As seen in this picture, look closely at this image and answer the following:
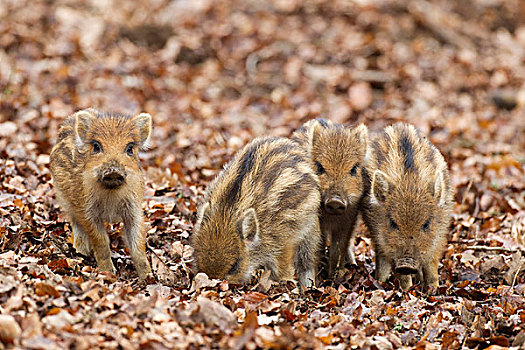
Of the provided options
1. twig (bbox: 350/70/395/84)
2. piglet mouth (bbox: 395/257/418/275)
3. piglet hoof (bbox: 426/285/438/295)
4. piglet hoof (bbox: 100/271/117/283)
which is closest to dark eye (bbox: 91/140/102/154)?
piglet hoof (bbox: 100/271/117/283)

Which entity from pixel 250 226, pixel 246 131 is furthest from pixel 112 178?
pixel 246 131

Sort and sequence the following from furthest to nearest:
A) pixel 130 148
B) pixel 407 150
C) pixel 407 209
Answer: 1. pixel 407 150
2. pixel 407 209
3. pixel 130 148

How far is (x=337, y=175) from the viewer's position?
6578 mm

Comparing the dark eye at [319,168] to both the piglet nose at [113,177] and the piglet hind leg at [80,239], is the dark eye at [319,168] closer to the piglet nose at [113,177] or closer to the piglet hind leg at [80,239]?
the piglet nose at [113,177]

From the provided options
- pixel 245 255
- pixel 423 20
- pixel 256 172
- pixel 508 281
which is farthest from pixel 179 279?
pixel 423 20

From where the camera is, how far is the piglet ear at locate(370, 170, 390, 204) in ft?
21.5

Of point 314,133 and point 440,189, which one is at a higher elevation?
point 314,133

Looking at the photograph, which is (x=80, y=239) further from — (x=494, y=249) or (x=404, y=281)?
(x=494, y=249)

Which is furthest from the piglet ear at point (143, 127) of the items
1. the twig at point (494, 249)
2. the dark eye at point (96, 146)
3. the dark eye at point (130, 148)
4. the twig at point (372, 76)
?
the twig at point (372, 76)

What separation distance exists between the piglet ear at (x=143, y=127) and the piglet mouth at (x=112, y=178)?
619 millimetres

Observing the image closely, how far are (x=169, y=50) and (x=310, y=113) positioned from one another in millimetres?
3393

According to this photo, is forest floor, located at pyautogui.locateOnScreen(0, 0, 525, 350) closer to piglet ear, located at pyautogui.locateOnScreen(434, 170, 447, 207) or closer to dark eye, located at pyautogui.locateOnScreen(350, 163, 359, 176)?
piglet ear, located at pyautogui.locateOnScreen(434, 170, 447, 207)

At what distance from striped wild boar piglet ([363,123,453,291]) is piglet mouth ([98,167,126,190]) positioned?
2419 millimetres

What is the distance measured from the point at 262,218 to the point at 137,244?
1.20 meters
